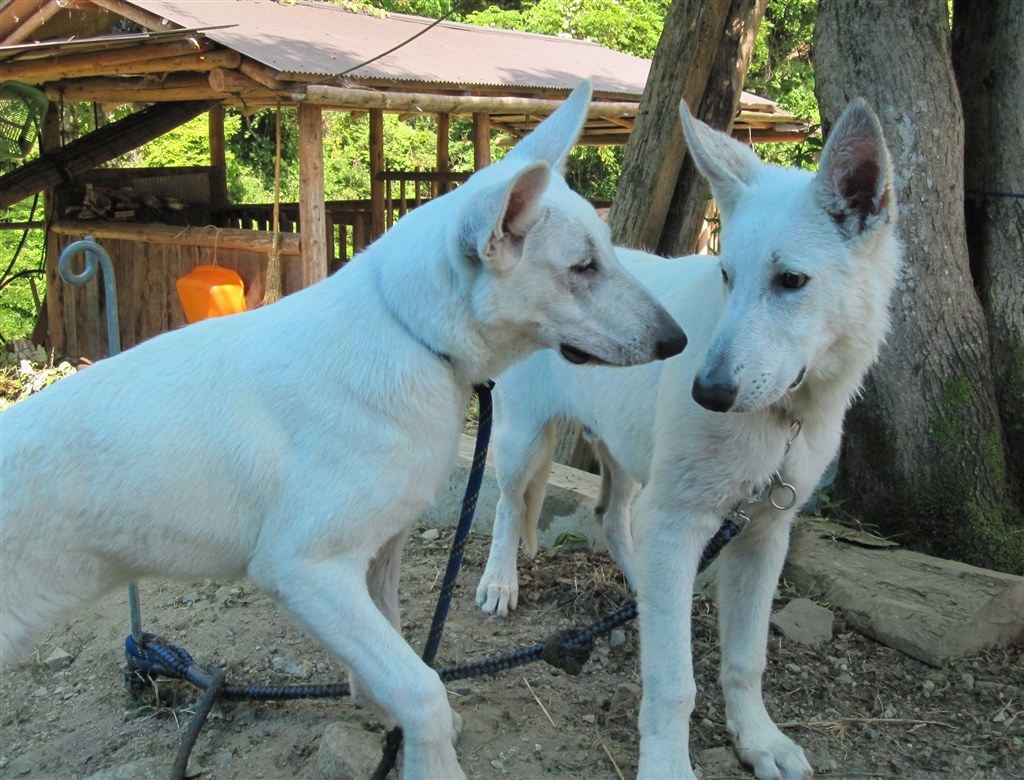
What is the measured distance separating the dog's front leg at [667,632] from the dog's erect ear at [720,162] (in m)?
1.01

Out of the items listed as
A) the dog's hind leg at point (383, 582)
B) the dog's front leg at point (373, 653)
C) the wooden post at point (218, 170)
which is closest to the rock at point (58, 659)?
the dog's hind leg at point (383, 582)

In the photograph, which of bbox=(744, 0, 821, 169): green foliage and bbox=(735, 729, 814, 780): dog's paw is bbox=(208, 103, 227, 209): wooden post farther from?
bbox=(744, 0, 821, 169): green foliage

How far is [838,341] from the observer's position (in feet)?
9.53

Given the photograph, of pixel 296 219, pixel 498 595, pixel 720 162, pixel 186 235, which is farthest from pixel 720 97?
pixel 296 219

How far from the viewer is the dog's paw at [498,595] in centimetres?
441

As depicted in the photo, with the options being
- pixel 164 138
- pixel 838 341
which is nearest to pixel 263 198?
pixel 164 138

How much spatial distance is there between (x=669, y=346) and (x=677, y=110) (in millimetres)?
3347

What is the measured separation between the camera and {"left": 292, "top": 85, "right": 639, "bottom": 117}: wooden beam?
29.3 feet

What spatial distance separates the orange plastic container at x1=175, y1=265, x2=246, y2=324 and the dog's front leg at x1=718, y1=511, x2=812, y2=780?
806cm

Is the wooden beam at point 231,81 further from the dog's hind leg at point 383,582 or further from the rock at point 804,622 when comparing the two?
the rock at point 804,622

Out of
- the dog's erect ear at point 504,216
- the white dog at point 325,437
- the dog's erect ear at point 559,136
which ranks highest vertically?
the dog's erect ear at point 559,136

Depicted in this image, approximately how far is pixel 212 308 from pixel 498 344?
8.34m

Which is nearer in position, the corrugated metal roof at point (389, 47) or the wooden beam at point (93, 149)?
the corrugated metal roof at point (389, 47)

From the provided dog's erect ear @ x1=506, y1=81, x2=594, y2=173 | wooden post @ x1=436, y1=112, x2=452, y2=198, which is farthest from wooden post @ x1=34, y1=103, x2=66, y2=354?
dog's erect ear @ x1=506, y1=81, x2=594, y2=173
